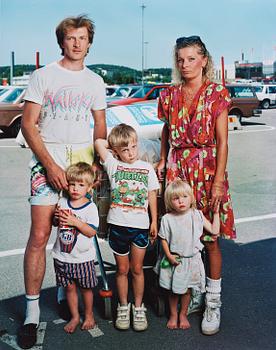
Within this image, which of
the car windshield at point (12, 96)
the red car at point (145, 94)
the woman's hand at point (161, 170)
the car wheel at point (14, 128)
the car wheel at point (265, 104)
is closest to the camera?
the woman's hand at point (161, 170)

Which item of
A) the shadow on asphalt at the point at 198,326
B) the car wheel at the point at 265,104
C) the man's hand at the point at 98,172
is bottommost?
the shadow on asphalt at the point at 198,326

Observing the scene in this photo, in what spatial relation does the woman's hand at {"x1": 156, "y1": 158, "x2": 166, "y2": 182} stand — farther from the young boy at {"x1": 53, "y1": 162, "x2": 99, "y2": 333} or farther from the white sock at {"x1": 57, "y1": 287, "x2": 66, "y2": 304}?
the white sock at {"x1": 57, "y1": 287, "x2": 66, "y2": 304}

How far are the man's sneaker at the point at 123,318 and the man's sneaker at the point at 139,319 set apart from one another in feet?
0.15

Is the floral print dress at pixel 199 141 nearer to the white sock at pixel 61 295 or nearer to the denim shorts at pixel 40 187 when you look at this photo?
the denim shorts at pixel 40 187

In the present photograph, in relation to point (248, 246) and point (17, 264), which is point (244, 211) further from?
point (17, 264)

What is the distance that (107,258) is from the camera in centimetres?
499

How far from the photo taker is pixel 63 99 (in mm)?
3184

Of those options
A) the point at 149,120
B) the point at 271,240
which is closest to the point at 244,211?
the point at 271,240

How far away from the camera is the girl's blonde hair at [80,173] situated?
3236mm

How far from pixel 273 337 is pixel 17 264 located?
253 cm

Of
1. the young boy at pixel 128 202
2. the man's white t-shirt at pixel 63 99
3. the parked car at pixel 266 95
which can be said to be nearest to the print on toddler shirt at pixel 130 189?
the young boy at pixel 128 202

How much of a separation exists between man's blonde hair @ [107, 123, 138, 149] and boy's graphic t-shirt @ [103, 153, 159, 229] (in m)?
0.13

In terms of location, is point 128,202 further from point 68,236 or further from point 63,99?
point 63,99

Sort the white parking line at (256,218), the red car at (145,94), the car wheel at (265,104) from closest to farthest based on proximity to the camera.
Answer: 1. the white parking line at (256,218)
2. the red car at (145,94)
3. the car wheel at (265,104)
